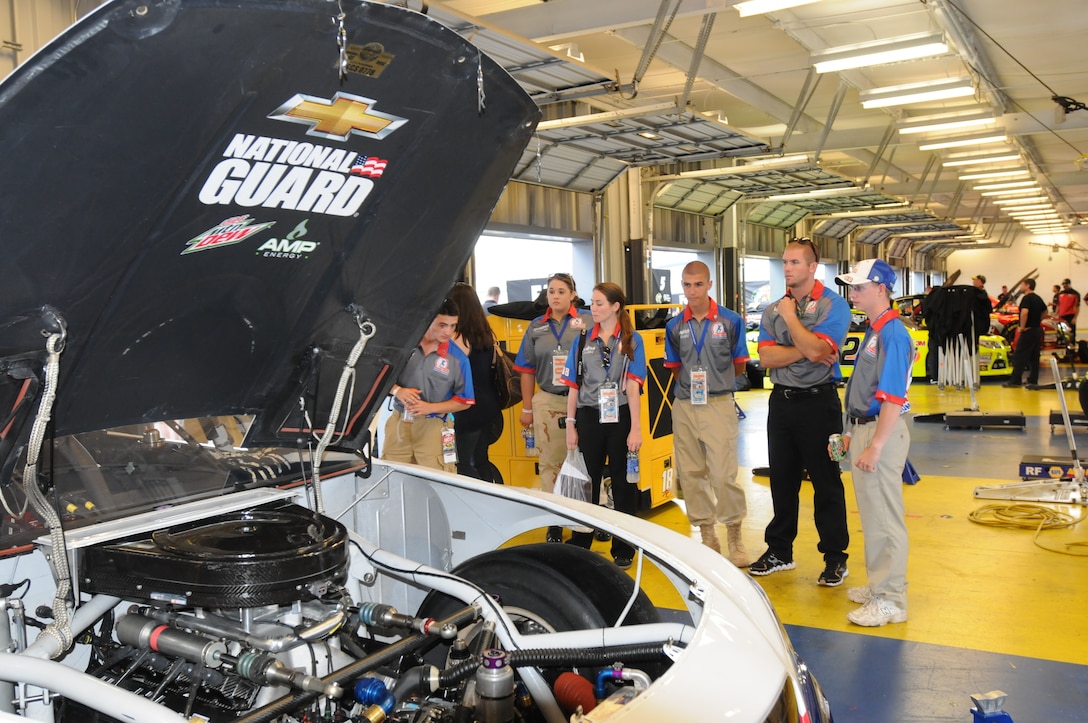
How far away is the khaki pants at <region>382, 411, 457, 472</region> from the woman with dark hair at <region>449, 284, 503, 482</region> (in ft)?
2.01

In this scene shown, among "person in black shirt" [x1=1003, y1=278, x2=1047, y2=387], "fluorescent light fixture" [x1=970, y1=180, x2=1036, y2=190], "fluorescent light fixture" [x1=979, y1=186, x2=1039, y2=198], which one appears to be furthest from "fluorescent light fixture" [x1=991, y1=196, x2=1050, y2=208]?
"person in black shirt" [x1=1003, y1=278, x2=1047, y2=387]

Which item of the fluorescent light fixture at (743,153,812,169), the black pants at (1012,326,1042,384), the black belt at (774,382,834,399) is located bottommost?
the black pants at (1012,326,1042,384)

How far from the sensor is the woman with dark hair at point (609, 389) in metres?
5.28

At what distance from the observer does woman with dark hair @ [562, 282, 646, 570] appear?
17.3ft

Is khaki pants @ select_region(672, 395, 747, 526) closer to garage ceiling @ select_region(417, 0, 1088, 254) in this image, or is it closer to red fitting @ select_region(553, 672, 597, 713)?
red fitting @ select_region(553, 672, 597, 713)

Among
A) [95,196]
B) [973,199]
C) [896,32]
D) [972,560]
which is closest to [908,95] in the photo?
[896,32]

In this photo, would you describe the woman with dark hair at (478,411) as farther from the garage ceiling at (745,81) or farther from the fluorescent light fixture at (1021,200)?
the fluorescent light fixture at (1021,200)

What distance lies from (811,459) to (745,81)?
897 cm

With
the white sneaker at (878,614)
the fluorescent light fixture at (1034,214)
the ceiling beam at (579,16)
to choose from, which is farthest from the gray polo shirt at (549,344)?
the fluorescent light fixture at (1034,214)

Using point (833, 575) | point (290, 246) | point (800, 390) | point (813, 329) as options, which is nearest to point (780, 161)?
point (813, 329)

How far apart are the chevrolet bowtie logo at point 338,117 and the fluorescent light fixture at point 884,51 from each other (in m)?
7.32

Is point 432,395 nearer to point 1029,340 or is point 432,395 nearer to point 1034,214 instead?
point 1029,340

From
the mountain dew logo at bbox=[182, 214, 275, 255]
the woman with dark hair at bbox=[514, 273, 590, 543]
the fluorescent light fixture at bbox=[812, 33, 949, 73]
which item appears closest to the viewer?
the mountain dew logo at bbox=[182, 214, 275, 255]

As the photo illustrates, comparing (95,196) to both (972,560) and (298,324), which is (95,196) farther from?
(972,560)
